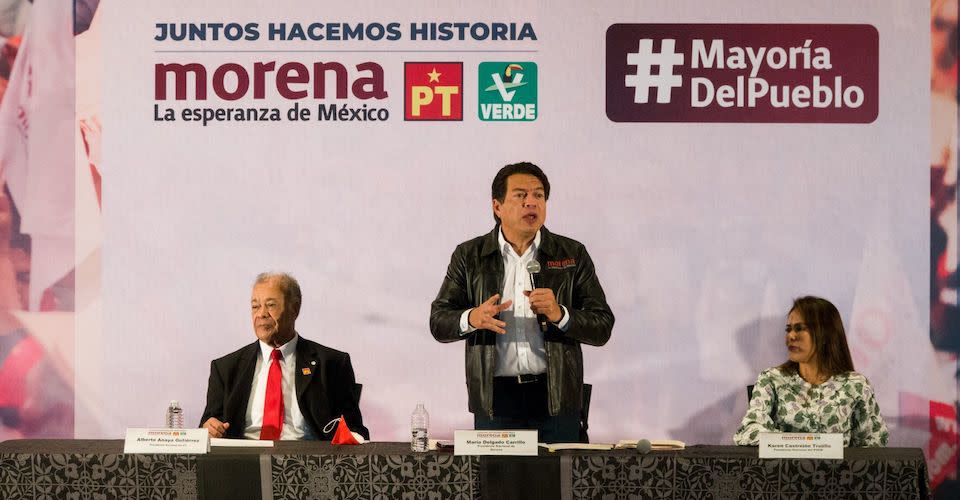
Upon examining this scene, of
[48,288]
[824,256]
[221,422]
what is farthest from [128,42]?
[824,256]

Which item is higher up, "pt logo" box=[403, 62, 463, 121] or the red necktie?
"pt logo" box=[403, 62, 463, 121]

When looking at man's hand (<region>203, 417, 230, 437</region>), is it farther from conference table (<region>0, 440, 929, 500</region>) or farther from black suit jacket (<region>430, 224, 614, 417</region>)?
black suit jacket (<region>430, 224, 614, 417</region>)

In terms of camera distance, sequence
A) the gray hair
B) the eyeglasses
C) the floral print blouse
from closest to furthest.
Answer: the floral print blouse → the eyeglasses → the gray hair

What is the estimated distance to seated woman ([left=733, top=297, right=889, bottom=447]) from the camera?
3508 millimetres

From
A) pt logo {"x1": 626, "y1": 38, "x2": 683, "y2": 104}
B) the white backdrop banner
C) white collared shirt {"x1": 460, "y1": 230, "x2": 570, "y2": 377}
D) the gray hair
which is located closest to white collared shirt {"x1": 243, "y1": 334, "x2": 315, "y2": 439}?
the gray hair

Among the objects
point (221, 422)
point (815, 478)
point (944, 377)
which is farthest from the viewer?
point (944, 377)

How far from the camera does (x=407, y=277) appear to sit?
4.51 metres

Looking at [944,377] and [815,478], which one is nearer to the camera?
[815,478]

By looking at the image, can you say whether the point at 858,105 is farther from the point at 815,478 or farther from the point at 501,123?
the point at 815,478

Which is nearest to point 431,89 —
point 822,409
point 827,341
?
point 827,341

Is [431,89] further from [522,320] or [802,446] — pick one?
[802,446]

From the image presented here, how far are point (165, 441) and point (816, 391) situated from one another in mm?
2101

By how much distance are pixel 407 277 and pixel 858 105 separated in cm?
202

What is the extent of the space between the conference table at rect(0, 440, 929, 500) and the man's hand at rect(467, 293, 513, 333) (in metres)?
0.64
